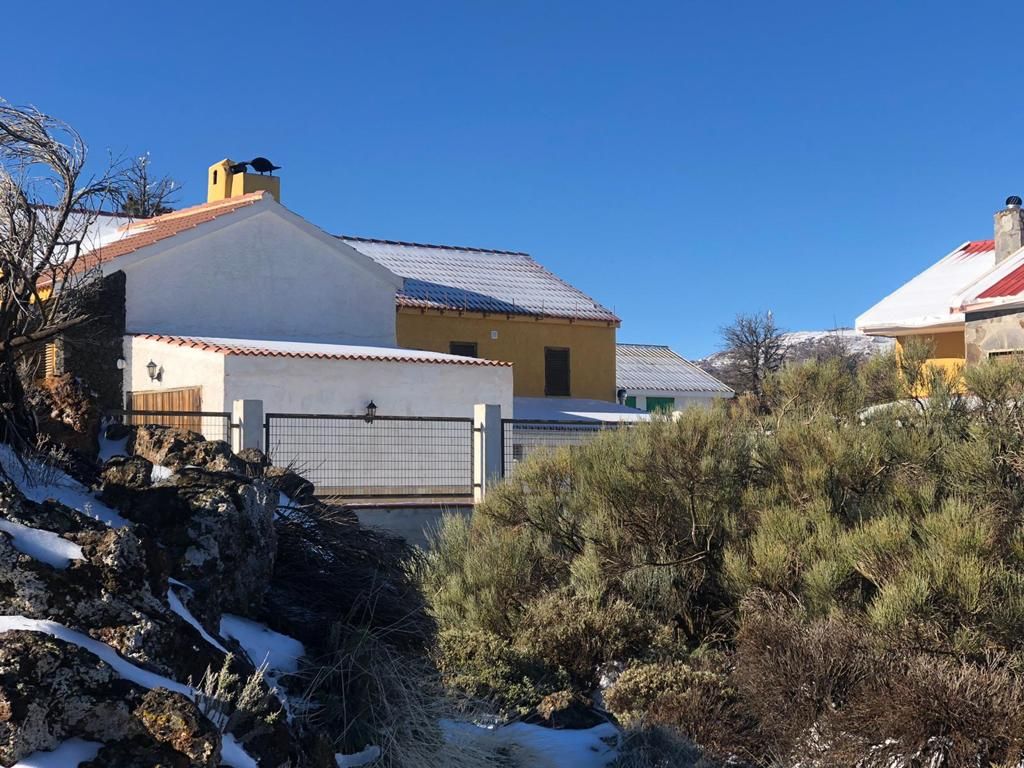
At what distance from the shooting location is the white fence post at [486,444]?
15531mm

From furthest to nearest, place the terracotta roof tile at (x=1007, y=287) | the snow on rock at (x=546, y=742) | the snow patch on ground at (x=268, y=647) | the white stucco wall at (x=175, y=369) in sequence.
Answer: the white stucco wall at (x=175, y=369)
the terracotta roof tile at (x=1007, y=287)
the snow on rock at (x=546, y=742)
the snow patch on ground at (x=268, y=647)

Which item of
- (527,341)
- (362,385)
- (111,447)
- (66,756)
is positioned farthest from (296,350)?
(66,756)

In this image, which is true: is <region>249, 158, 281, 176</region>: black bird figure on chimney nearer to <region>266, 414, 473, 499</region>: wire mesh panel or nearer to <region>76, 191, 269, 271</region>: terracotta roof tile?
<region>76, 191, 269, 271</region>: terracotta roof tile

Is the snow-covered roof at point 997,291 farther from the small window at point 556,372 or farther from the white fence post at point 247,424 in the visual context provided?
the small window at point 556,372

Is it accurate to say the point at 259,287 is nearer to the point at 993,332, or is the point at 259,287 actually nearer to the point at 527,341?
the point at 527,341

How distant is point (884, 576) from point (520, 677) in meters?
3.06

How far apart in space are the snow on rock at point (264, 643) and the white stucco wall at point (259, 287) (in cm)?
1756

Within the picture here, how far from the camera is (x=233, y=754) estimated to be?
411 cm

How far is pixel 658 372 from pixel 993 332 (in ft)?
82.9

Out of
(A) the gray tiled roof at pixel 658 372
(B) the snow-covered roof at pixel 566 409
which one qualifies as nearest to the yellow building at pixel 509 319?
(B) the snow-covered roof at pixel 566 409

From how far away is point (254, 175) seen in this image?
29859mm

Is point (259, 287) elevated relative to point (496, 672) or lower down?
elevated

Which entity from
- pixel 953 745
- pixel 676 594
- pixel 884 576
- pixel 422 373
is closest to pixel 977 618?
pixel 884 576

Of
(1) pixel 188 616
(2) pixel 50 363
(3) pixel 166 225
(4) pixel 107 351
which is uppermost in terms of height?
(3) pixel 166 225
